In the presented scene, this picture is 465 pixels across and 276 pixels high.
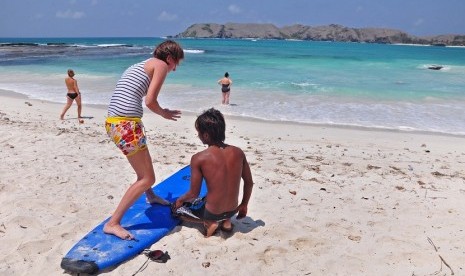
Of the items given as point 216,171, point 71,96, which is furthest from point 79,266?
point 71,96

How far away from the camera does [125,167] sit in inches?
223

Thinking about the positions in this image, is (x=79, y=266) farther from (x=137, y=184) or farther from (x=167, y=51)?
(x=167, y=51)

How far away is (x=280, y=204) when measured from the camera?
14.9 ft

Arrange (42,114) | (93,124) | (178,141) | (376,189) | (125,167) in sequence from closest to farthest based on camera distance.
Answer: (376,189) < (125,167) < (178,141) < (93,124) < (42,114)

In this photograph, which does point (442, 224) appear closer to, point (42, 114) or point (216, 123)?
point (216, 123)

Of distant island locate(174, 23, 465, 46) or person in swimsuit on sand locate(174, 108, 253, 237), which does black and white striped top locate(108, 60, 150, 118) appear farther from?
distant island locate(174, 23, 465, 46)

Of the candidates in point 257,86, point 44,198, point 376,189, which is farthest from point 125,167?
point 257,86

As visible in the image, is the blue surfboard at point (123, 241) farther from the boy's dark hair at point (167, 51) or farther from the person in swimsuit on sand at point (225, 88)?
the person in swimsuit on sand at point (225, 88)

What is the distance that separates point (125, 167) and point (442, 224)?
3.89m

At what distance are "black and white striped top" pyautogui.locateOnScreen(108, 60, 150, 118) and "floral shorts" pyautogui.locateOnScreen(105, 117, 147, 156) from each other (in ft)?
0.16

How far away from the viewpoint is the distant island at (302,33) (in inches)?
5839

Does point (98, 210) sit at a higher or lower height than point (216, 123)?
lower

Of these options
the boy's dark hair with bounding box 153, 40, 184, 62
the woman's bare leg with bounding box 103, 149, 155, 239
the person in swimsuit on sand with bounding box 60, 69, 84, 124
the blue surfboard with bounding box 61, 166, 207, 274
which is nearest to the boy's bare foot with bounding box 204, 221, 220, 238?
the blue surfboard with bounding box 61, 166, 207, 274

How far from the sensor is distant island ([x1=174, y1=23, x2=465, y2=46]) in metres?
148
